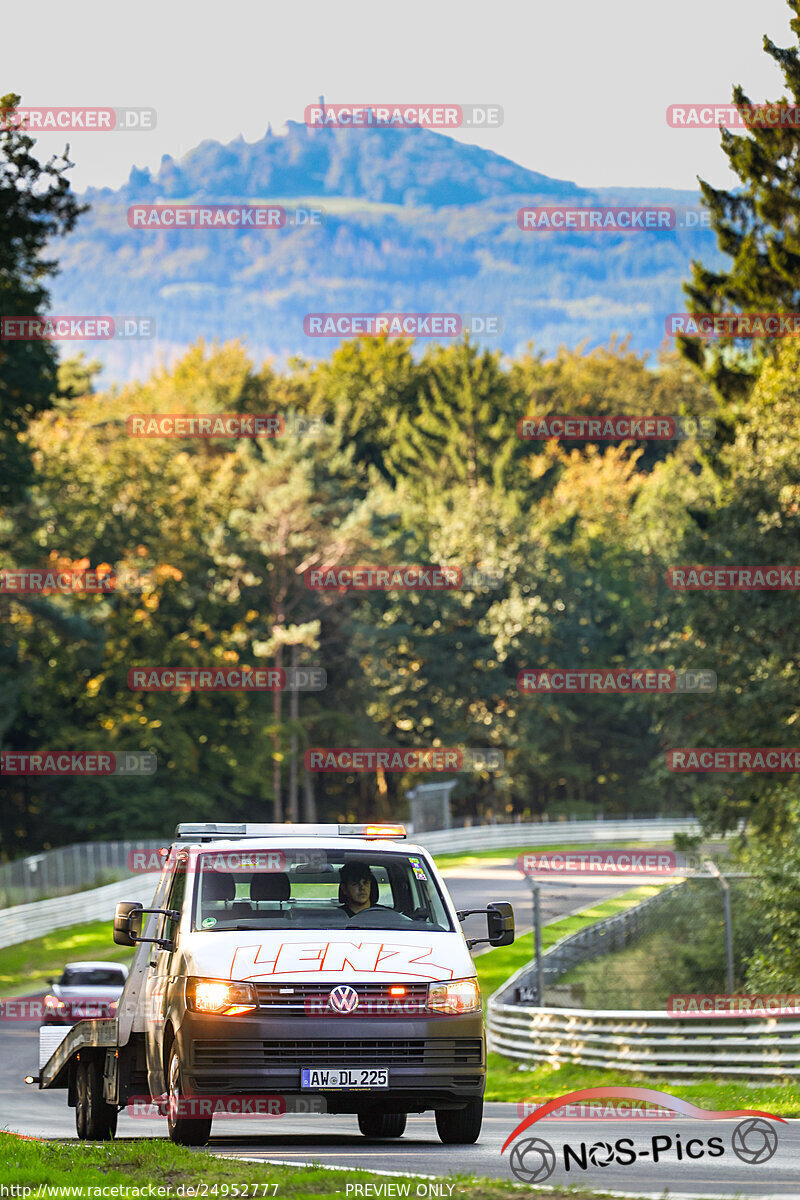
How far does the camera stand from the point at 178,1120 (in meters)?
10.3

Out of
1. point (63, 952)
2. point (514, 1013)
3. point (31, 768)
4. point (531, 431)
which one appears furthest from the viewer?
point (531, 431)

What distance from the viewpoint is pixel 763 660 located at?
38.1 metres

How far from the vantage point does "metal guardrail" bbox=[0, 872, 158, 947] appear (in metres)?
46.1

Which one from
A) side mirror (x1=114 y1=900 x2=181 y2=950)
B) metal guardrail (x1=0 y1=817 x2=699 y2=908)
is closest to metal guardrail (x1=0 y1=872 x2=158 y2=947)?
metal guardrail (x1=0 y1=817 x2=699 y2=908)

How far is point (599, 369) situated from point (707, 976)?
275ft

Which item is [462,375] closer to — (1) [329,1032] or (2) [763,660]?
(2) [763,660]

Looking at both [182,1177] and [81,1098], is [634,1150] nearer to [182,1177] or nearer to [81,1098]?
[182,1177]

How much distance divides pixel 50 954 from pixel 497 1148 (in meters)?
36.3

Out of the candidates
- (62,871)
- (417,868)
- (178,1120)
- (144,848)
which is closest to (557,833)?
(144,848)

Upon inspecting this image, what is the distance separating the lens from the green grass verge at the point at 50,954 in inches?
1649

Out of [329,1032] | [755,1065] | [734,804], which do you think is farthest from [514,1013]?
[329,1032]

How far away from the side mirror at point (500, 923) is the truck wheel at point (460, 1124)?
104 cm

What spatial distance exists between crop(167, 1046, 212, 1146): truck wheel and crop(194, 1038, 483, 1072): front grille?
310 mm

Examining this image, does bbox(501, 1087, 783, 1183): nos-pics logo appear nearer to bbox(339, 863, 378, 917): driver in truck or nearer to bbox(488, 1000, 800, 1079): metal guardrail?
bbox(339, 863, 378, 917): driver in truck
